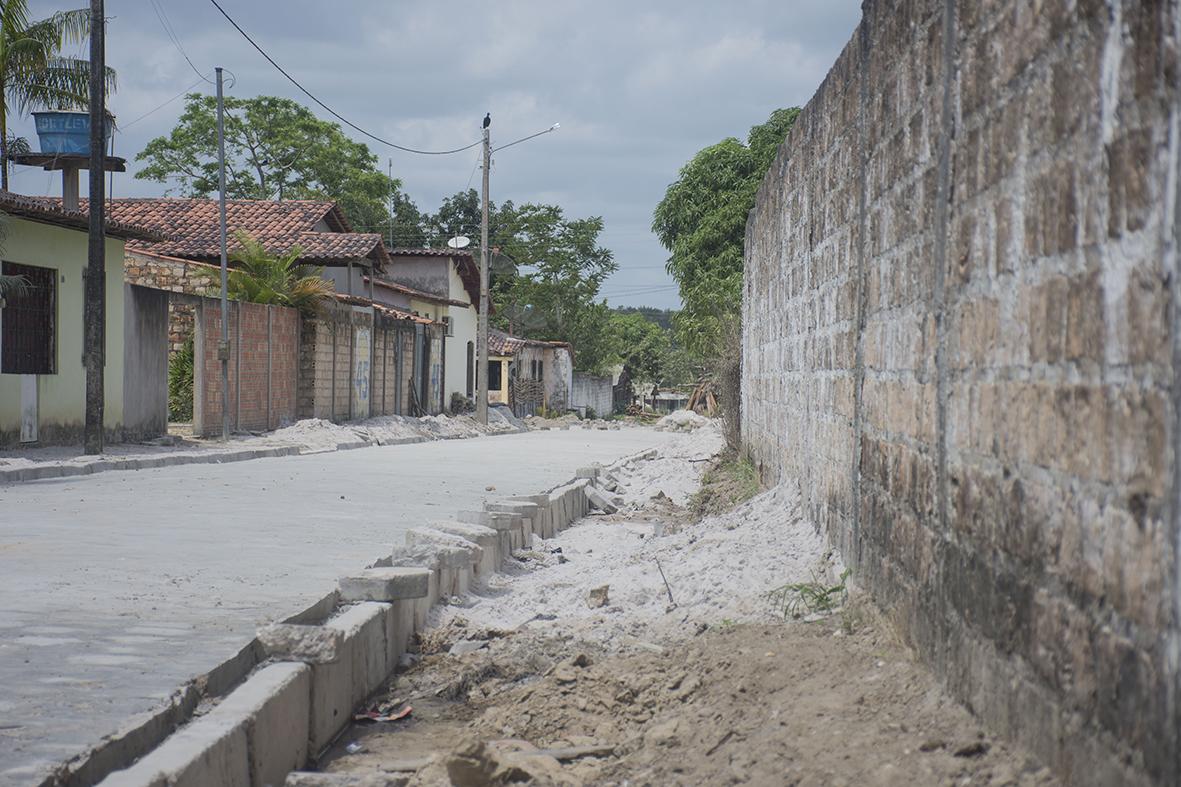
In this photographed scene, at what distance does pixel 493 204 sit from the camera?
189ft

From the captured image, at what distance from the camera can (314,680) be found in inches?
193

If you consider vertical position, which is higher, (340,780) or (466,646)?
(340,780)

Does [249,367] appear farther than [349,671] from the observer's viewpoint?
Yes

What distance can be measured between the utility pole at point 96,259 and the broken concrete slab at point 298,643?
1304cm

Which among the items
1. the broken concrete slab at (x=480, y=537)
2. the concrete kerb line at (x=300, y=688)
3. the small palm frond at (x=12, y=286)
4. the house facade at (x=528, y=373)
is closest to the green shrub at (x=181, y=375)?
the small palm frond at (x=12, y=286)

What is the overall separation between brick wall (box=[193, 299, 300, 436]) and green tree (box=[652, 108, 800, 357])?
13174mm

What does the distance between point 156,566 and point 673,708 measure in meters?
3.99

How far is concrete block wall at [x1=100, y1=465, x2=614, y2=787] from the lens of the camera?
3.71m

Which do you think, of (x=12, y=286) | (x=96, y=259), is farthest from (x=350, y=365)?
(x=12, y=286)

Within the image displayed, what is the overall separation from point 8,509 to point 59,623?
5.66 metres

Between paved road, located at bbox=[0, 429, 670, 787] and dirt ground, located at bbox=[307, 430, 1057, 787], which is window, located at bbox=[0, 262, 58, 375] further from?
dirt ground, located at bbox=[307, 430, 1057, 787]

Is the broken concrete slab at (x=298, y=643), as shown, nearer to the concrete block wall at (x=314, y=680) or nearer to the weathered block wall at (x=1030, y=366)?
the concrete block wall at (x=314, y=680)

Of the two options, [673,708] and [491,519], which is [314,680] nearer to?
[673,708]

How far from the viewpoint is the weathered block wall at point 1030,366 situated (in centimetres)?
241
